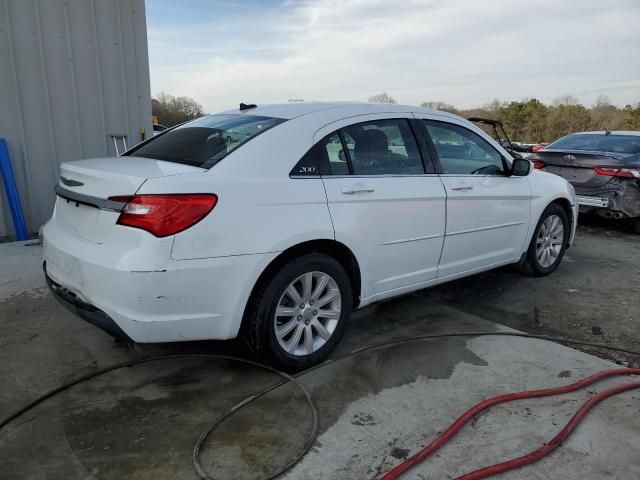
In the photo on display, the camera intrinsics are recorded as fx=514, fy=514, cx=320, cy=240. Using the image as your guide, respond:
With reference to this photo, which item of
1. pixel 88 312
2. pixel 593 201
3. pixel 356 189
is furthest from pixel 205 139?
pixel 593 201

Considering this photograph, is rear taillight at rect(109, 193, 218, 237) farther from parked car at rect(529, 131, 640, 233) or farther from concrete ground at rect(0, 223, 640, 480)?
parked car at rect(529, 131, 640, 233)

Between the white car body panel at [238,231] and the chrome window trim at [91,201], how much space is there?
0.03m

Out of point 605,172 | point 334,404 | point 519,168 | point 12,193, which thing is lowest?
point 334,404

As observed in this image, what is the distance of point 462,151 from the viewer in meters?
4.04

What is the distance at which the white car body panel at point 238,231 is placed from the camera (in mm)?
2500

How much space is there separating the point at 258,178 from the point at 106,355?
159cm

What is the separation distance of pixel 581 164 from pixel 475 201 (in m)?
4.24

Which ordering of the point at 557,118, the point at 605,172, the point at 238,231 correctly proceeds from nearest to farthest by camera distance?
the point at 238,231 < the point at 605,172 < the point at 557,118

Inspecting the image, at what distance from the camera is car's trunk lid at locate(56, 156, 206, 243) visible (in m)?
2.58

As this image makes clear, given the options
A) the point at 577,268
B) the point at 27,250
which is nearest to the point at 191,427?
the point at 27,250

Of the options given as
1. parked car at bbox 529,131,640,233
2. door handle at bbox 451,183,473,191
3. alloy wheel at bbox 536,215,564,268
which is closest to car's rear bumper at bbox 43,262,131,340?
door handle at bbox 451,183,473,191

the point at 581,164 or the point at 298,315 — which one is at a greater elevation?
the point at 581,164

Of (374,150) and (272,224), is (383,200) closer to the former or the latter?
(374,150)

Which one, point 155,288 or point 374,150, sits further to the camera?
point 374,150
